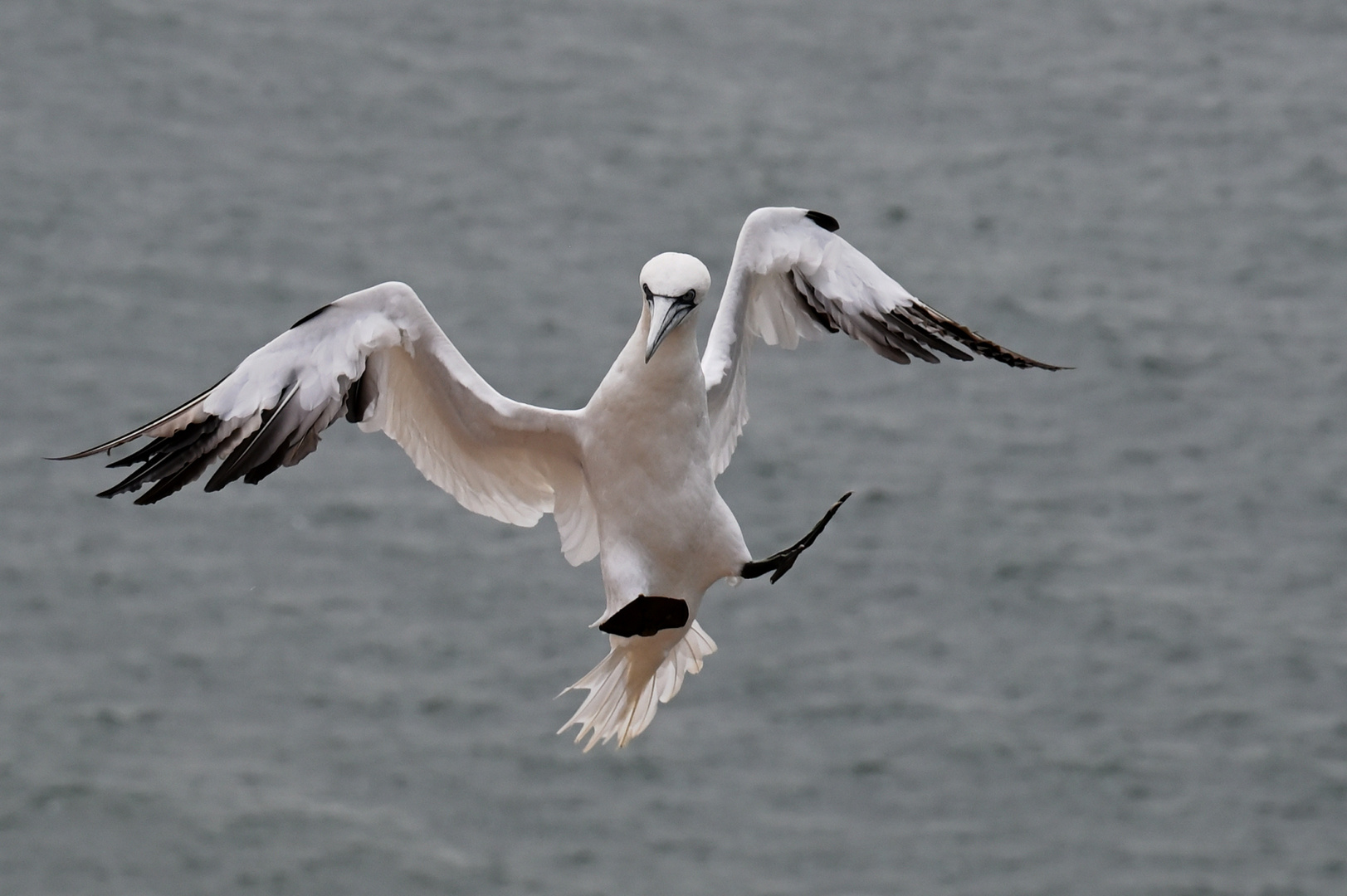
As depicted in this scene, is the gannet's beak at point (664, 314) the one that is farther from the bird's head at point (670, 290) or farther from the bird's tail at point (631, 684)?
the bird's tail at point (631, 684)

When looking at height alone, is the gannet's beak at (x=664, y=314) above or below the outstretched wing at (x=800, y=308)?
above

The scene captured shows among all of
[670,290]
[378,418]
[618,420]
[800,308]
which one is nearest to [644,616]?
[618,420]

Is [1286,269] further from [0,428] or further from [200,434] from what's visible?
[200,434]

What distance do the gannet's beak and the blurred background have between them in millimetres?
13487

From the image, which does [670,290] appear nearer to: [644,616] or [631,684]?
[644,616]

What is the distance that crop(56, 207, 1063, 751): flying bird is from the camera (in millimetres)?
6965

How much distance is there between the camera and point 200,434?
Answer: 23.1 feet

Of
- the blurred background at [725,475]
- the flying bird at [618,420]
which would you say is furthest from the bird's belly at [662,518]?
the blurred background at [725,475]

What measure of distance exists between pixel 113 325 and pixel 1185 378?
36.9 feet

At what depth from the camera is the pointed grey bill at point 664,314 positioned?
6.63m

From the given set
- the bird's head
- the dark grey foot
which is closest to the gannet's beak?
the bird's head

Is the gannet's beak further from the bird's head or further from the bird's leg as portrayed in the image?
the bird's leg

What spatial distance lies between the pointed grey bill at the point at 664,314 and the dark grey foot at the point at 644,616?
83 cm

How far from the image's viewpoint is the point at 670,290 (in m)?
6.63
